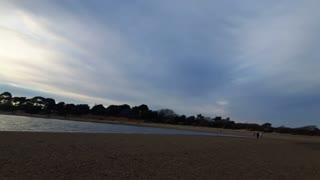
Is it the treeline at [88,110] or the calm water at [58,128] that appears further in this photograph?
the treeline at [88,110]

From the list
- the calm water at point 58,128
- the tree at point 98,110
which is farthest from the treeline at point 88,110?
the calm water at point 58,128

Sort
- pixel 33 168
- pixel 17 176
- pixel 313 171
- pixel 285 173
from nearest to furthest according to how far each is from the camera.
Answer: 1. pixel 17 176
2. pixel 33 168
3. pixel 285 173
4. pixel 313 171

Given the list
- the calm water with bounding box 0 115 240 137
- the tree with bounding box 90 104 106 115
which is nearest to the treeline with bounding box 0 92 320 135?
the tree with bounding box 90 104 106 115

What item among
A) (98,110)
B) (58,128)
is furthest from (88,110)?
(58,128)

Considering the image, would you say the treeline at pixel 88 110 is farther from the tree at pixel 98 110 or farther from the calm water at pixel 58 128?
the calm water at pixel 58 128

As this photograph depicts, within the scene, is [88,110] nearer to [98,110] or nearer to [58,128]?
[98,110]

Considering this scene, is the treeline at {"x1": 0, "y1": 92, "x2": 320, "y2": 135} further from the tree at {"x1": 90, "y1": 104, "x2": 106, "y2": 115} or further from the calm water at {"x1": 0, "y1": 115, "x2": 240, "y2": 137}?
the calm water at {"x1": 0, "y1": 115, "x2": 240, "y2": 137}

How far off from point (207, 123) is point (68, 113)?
57524 mm

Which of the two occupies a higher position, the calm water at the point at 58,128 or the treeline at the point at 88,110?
the treeline at the point at 88,110

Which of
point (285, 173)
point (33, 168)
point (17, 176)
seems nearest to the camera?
point (17, 176)

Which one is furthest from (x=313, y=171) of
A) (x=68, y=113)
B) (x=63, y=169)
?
(x=68, y=113)

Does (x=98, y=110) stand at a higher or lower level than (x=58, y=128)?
higher

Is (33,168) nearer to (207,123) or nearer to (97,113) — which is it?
(207,123)

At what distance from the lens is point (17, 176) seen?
33.7 feet
